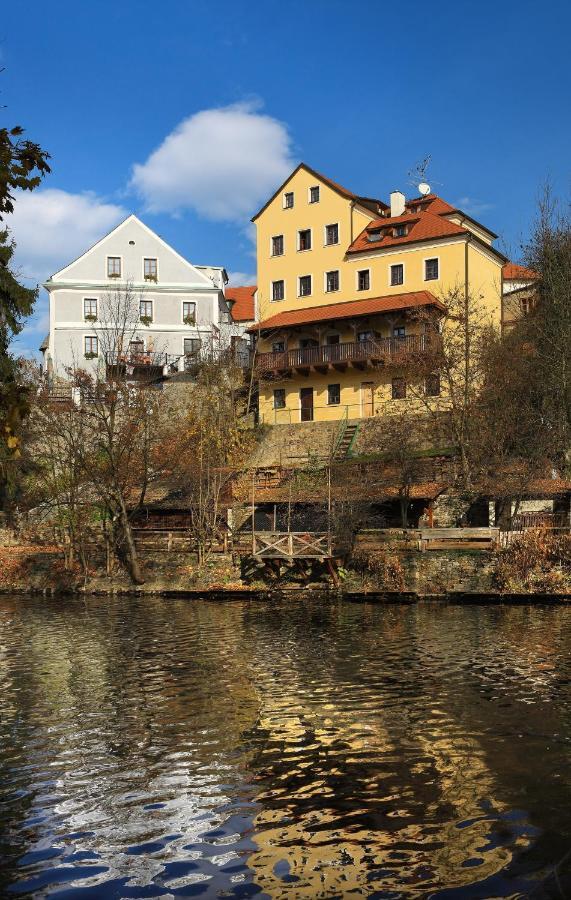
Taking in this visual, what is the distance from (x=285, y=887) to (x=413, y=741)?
16.7 feet

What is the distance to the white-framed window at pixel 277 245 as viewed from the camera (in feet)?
186

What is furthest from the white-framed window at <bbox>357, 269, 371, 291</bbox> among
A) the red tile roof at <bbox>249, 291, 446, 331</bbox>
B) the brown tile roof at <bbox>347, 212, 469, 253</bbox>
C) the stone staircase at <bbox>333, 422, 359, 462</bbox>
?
the stone staircase at <bbox>333, 422, 359, 462</bbox>

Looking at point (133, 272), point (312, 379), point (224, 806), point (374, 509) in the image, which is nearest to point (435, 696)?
point (224, 806)

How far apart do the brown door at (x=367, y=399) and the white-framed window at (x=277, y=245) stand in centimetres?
1227

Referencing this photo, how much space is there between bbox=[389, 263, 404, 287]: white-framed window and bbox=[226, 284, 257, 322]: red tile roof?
21677 millimetres

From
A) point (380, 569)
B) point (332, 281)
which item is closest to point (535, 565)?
point (380, 569)

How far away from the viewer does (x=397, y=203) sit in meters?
56.6

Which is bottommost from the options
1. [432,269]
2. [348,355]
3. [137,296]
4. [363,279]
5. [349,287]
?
[348,355]

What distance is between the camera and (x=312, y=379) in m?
53.3

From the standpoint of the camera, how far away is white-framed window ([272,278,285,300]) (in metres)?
56.6

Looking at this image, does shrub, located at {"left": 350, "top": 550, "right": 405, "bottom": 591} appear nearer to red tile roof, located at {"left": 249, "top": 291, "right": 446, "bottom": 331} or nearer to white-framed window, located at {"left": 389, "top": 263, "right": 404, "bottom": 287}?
red tile roof, located at {"left": 249, "top": 291, "right": 446, "bottom": 331}

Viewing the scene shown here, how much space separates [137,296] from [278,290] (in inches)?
414

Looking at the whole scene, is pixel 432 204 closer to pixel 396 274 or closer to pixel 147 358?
pixel 396 274

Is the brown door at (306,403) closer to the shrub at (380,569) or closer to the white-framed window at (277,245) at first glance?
the white-framed window at (277,245)
